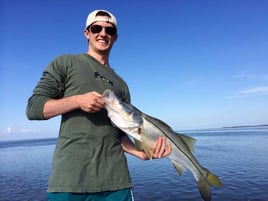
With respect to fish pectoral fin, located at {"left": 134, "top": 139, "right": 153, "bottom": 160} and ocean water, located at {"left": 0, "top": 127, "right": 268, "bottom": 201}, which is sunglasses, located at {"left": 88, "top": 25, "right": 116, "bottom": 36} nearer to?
fish pectoral fin, located at {"left": 134, "top": 139, "right": 153, "bottom": 160}

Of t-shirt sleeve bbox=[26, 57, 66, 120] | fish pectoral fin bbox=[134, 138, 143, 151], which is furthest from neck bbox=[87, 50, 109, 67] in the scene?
fish pectoral fin bbox=[134, 138, 143, 151]

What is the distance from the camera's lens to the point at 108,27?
4.45m

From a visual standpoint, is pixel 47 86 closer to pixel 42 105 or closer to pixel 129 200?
pixel 42 105

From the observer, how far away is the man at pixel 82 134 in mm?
3396

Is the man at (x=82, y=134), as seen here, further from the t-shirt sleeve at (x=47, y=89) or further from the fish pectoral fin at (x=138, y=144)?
the fish pectoral fin at (x=138, y=144)

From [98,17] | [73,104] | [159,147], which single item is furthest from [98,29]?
[159,147]

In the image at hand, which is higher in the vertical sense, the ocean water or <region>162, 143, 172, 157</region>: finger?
<region>162, 143, 172, 157</region>: finger

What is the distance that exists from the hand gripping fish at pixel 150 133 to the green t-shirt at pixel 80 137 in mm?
296

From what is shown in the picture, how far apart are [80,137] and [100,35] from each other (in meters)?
1.84

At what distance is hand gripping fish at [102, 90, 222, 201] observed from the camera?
366 cm

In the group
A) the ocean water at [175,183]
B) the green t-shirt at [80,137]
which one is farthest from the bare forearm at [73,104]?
the ocean water at [175,183]

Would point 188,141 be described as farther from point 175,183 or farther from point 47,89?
point 175,183

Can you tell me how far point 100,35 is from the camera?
4414 mm

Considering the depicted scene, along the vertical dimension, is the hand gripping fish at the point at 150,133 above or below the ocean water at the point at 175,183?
above
